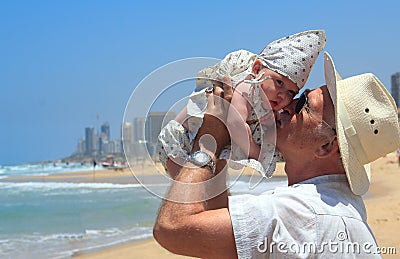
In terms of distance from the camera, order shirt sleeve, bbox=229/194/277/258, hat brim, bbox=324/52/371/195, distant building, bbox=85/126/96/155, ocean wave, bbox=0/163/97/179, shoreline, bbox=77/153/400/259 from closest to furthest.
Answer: shirt sleeve, bbox=229/194/277/258 → hat brim, bbox=324/52/371/195 → shoreline, bbox=77/153/400/259 → ocean wave, bbox=0/163/97/179 → distant building, bbox=85/126/96/155

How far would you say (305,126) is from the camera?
2.05 metres

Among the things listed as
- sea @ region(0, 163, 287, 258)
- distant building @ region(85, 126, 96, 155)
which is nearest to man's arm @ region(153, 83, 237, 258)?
sea @ region(0, 163, 287, 258)

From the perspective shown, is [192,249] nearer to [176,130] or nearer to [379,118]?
[176,130]

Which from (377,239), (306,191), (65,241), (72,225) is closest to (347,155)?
(306,191)

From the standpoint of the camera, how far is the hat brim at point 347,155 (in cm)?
196

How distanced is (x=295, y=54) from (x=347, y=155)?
0.51 metres

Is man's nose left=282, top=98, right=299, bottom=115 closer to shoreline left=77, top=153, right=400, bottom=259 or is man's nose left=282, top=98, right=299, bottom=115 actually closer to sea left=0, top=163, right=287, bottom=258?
sea left=0, top=163, right=287, bottom=258

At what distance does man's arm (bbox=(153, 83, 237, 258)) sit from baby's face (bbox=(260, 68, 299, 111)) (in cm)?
25

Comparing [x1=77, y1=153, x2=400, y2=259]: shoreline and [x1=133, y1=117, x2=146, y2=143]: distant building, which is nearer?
[x1=133, y1=117, x2=146, y2=143]: distant building

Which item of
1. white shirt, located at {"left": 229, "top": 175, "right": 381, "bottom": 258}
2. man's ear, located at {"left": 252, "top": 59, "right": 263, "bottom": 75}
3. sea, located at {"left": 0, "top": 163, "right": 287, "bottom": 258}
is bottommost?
sea, located at {"left": 0, "top": 163, "right": 287, "bottom": 258}

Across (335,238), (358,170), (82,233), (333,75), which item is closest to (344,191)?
(358,170)

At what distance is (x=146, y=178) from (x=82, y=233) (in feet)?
31.3

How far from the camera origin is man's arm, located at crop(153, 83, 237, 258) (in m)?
1.80

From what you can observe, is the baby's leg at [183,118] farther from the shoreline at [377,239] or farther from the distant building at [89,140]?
the distant building at [89,140]
